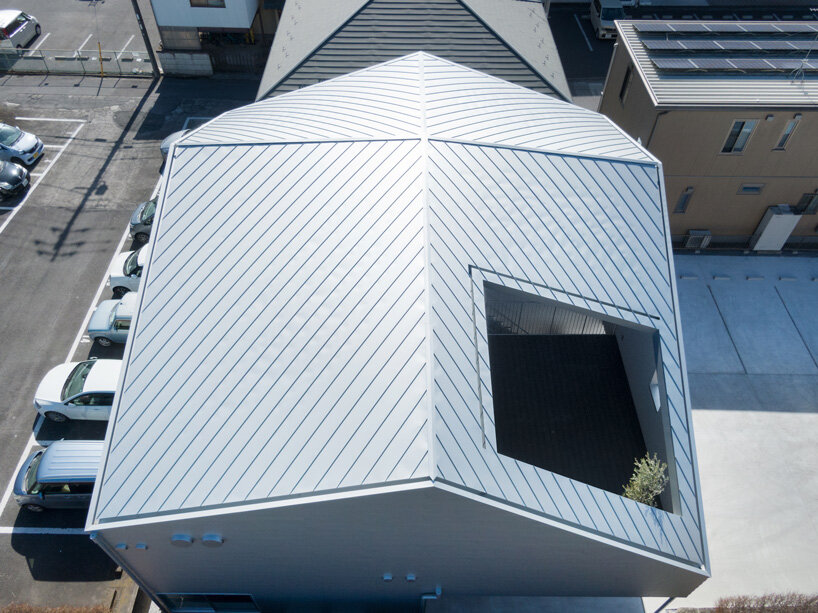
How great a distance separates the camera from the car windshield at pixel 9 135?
2773 centimetres

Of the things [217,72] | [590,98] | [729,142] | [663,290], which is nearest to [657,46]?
[729,142]

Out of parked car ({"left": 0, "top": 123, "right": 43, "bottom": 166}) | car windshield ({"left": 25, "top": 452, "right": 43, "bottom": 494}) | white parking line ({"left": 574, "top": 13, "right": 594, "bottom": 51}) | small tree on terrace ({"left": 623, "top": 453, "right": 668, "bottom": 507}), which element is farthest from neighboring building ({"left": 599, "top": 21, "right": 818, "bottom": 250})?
parked car ({"left": 0, "top": 123, "right": 43, "bottom": 166})

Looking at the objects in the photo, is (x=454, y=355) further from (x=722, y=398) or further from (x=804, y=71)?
(x=804, y=71)

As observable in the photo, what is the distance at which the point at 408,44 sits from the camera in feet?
76.1

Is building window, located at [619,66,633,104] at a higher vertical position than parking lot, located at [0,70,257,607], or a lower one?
higher

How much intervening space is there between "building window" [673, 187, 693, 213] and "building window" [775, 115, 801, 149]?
3.24 meters

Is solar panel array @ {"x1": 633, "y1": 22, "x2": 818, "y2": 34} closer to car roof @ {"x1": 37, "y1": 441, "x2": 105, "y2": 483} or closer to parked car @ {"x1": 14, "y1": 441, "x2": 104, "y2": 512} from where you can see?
car roof @ {"x1": 37, "y1": 441, "x2": 105, "y2": 483}

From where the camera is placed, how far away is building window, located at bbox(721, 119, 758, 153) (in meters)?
22.0

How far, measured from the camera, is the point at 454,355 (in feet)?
40.7

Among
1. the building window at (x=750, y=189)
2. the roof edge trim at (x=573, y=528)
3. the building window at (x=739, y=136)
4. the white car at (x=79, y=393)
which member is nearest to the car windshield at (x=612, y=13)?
the building window at (x=739, y=136)

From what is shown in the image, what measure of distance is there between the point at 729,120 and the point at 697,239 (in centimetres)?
492

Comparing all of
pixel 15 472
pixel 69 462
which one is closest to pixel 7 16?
pixel 15 472

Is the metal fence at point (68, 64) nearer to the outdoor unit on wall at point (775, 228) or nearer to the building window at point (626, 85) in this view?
the building window at point (626, 85)

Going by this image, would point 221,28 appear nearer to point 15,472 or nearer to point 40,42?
point 40,42
